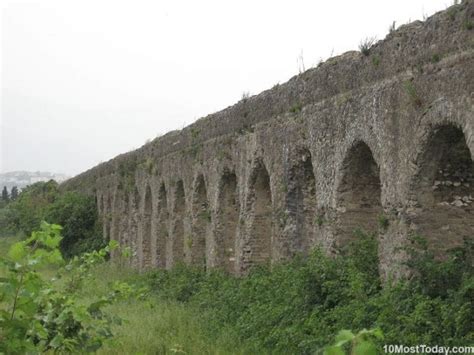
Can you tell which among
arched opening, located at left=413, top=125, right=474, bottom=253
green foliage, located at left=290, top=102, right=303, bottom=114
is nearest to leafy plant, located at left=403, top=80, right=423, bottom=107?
arched opening, located at left=413, top=125, right=474, bottom=253

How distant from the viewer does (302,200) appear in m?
9.98

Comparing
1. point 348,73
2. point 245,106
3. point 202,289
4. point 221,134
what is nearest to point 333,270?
point 348,73

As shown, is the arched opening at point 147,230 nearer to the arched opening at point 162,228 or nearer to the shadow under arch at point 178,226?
the arched opening at point 162,228

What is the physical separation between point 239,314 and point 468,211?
3726 mm

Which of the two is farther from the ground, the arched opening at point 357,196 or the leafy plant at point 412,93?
the leafy plant at point 412,93

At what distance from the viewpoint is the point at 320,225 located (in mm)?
8906

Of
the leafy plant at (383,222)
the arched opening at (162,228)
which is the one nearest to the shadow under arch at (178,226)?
the arched opening at (162,228)

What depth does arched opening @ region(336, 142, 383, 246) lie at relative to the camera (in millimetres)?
8344

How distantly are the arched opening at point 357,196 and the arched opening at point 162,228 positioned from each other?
30.8ft

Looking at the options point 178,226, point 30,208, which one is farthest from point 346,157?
point 30,208

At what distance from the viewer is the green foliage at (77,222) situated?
25.5 meters

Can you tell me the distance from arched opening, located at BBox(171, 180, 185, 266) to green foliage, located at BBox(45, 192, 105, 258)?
9.87 metres

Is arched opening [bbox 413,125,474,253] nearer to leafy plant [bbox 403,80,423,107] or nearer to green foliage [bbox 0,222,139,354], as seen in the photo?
leafy plant [bbox 403,80,423,107]

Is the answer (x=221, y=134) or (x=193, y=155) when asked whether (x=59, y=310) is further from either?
(x=193, y=155)
